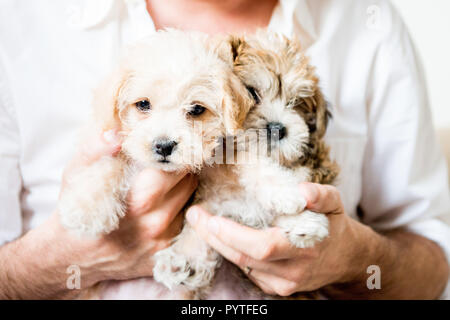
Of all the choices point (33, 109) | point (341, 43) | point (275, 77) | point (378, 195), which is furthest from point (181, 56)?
point (378, 195)

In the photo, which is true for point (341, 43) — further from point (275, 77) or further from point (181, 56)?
point (181, 56)

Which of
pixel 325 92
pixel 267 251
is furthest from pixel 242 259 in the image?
pixel 325 92

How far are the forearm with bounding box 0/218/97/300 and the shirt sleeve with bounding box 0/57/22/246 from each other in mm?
109

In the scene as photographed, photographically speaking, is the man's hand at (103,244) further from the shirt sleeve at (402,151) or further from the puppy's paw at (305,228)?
the shirt sleeve at (402,151)

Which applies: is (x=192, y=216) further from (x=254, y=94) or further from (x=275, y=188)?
(x=254, y=94)

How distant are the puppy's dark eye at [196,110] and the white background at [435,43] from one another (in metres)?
2.36

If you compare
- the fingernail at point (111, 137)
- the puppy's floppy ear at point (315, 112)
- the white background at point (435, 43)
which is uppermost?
the white background at point (435, 43)

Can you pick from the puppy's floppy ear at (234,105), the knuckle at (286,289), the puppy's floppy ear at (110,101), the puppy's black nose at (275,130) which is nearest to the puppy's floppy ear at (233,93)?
the puppy's floppy ear at (234,105)

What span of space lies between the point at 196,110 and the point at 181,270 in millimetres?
603

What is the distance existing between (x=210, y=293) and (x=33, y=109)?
1.15 meters

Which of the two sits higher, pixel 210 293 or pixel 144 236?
pixel 144 236

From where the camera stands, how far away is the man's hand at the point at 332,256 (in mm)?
1311

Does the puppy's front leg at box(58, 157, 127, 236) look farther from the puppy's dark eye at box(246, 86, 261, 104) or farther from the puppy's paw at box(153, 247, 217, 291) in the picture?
the puppy's dark eye at box(246, 86, 261, 104)

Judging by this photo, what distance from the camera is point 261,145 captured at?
54.9 inches
